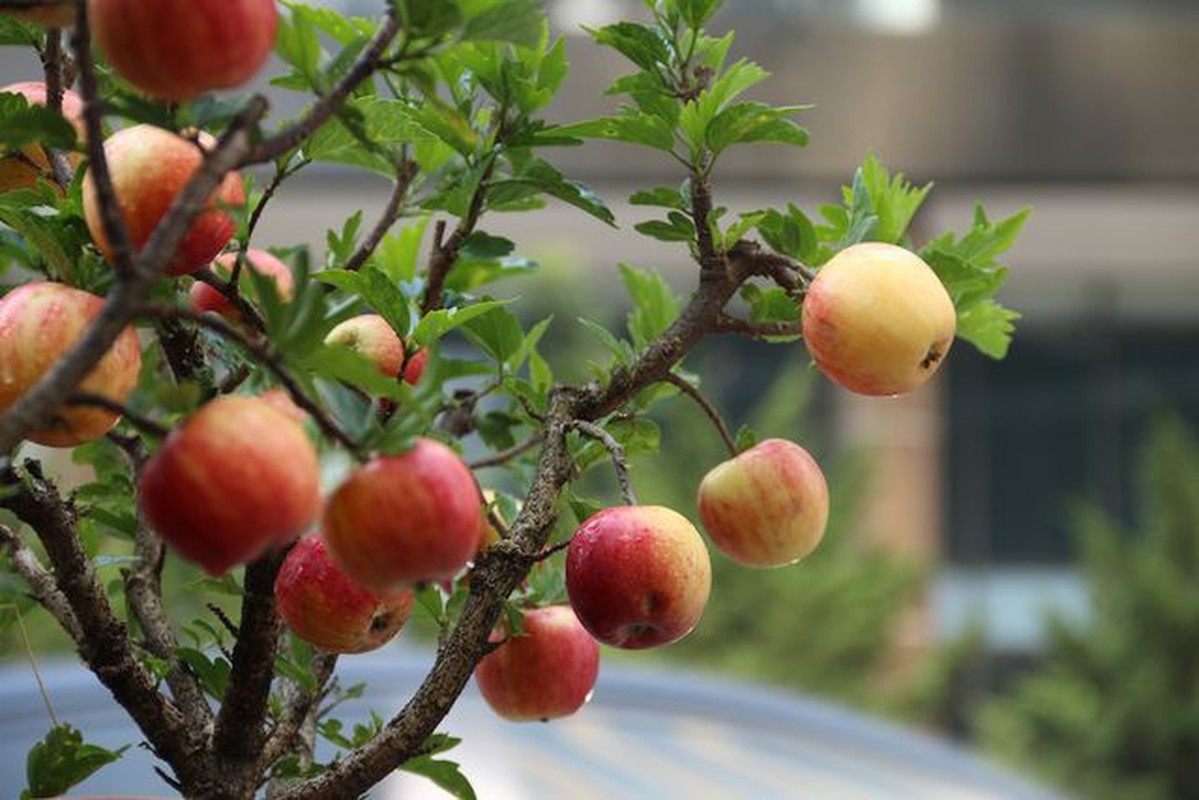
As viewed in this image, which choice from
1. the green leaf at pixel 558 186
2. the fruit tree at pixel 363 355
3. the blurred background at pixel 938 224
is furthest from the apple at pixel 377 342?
the blurred background at pixel 938 224

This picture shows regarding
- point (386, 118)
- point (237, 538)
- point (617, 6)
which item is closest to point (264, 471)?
point (237, 538)

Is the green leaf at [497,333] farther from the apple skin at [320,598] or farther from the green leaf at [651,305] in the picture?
the apple skin at [320,598]

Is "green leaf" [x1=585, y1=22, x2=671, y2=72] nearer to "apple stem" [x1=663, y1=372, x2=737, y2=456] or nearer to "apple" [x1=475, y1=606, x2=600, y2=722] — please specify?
"apple stem" [x1=663, y1=372, x2=737, y2=456]

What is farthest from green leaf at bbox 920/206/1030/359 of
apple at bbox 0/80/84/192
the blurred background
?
the blurred background

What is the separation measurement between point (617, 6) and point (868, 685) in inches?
105

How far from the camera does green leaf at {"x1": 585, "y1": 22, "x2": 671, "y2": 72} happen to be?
902 mm

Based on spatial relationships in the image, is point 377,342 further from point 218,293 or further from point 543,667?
point 543,667

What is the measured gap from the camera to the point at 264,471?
621 millimetres

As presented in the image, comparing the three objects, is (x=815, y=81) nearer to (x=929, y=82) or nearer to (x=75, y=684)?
(x=929, y=82)

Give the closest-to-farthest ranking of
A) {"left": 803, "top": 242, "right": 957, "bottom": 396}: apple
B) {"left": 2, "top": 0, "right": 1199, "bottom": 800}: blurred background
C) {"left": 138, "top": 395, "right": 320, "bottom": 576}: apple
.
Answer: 1. {"left": 138, "top": 395, "right": 320, "bottom": 576}: apple
2. {"left": 803, "top": 242, "right": 957, "bottom": 396}: apple
3. {"left": 2, "top": 0, "right": 1199, "bottom": 800}: blurred background

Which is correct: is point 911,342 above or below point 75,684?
below

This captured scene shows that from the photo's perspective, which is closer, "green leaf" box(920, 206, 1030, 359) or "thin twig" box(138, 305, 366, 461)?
"thin twig" box(138, 305, 366, 461)

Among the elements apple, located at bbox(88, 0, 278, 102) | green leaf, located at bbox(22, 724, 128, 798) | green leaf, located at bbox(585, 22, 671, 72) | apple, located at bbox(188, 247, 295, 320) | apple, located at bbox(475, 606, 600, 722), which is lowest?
green leaf, located at bbox(22, 724, 128, 798)

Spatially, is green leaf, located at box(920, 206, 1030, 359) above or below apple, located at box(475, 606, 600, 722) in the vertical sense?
above
